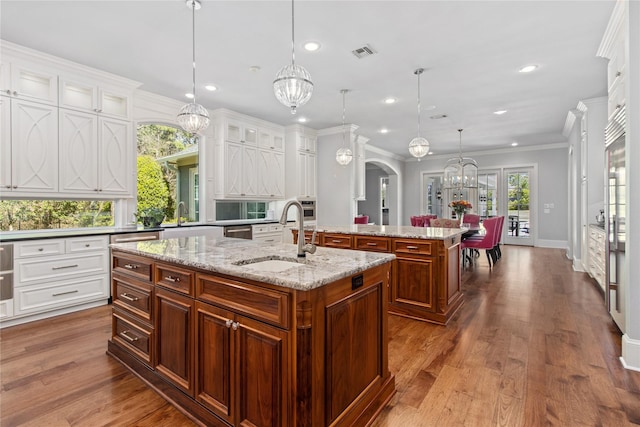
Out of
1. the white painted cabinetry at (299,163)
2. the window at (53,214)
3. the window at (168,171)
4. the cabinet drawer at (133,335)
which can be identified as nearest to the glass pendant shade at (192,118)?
the cabinet drawer at (133,335)

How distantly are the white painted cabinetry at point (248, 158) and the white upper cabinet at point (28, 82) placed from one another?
230cm

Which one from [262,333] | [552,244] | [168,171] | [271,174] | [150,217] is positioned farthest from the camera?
[552,244]

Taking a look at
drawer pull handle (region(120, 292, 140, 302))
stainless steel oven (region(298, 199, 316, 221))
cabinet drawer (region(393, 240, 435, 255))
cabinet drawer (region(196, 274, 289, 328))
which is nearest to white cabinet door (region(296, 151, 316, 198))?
stainless steel oven (region(298, 199, 316, 221))

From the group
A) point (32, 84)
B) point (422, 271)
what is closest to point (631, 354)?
point (422, 271)

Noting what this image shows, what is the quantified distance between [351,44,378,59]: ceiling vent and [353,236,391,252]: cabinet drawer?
6.65ft

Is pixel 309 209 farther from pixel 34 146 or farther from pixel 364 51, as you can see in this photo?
pixel 34 146

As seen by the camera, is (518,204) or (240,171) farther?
(518,204)

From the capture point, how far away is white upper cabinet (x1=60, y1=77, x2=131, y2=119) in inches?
146

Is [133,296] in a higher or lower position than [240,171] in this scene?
lower

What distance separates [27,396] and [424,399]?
250 cm

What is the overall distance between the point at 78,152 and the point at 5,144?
2.10 ft

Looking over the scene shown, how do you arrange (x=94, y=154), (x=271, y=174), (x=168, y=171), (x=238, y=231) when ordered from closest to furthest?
(x=94, y=154)
(x=168, y=171)
(x=238, y=231)
(x=271, y=174)

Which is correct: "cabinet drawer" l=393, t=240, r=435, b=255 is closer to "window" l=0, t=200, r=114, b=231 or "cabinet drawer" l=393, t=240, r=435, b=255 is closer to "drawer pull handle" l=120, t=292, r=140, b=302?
"drawer pull handle" l=120, t=292, r=140, b=302

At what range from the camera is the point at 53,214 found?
395 centimetres
